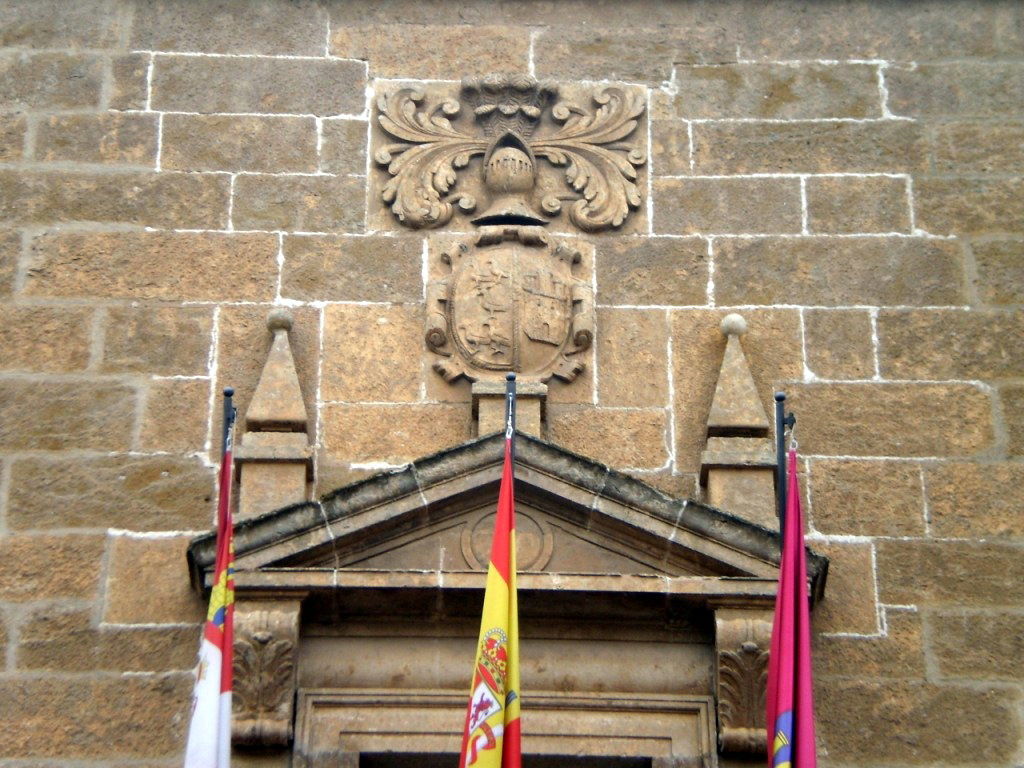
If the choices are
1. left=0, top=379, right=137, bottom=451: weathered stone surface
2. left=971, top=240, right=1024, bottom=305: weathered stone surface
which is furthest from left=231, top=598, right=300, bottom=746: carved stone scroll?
left=971, top=240, right=1024, bottom=305: weathered stone surface

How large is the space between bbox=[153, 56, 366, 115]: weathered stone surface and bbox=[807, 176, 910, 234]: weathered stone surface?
2.10 m

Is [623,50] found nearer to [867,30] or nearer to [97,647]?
[867,30]

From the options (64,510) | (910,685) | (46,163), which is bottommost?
(910,685)

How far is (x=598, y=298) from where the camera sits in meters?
9.73

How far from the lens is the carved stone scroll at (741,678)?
8469 mm

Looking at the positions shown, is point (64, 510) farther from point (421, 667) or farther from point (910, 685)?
point (910, 685)

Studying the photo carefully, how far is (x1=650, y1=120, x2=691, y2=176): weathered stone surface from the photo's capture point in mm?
10102

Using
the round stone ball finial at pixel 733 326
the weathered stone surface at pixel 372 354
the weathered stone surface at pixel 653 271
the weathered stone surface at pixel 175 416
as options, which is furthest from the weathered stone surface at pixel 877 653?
the weathered stone surface at pixel 175 416

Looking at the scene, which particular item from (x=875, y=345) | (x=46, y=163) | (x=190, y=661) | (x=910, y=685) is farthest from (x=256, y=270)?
(x=910, y=685)

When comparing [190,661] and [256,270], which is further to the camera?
[256,270]

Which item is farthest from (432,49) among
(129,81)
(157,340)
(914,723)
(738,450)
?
(914,723)

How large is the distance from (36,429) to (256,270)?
3.85ft

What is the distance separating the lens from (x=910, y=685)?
8.85m

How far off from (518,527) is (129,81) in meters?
2.94
